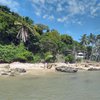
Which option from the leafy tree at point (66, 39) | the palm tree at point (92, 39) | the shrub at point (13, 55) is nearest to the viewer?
the shrub at point (13, 55)

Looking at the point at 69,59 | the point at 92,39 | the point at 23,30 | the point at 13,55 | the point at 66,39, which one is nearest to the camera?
the point at 13,55

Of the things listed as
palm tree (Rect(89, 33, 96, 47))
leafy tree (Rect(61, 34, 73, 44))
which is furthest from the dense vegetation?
palm tree (Rect(89, 33, 96, 47))

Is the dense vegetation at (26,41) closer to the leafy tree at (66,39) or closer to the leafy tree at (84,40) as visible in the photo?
the leafy tree at (66,39)

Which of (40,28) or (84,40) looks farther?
(84,40)

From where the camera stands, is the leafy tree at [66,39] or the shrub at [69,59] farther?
the leafy tree at [66,39]

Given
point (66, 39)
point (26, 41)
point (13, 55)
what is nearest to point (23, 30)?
point (26, 41)

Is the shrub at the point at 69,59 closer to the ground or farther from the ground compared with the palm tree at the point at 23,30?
closer to the ground

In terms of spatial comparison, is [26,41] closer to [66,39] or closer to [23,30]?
[23,30]

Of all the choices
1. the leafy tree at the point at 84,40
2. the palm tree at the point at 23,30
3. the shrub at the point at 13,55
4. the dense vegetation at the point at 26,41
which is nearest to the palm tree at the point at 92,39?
the leafy tree at the point at 84,40

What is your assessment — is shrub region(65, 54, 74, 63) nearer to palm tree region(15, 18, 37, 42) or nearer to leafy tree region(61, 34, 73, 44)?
palm tree region(15, 18, 37, 42)

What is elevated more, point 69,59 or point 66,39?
point 66,39

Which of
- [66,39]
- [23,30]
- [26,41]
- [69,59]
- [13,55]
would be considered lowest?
[69,59]

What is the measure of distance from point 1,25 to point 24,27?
231 inches

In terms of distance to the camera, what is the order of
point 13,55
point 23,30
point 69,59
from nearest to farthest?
point 13,55 < point 23,30 < point 69,59
